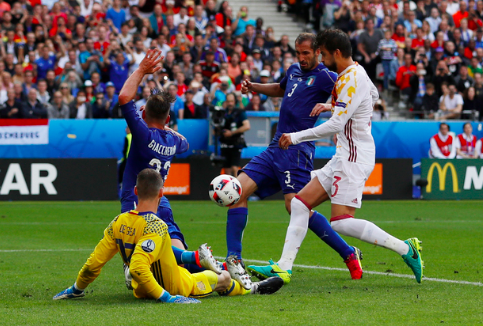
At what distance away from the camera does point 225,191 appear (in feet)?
22.9

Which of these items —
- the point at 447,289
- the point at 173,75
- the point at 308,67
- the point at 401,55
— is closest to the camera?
the point at 447,289

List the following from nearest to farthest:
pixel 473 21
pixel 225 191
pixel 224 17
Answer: pixel 225 191
pixel 224 17
pixel 473 21

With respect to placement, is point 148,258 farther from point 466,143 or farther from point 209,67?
point 466,143

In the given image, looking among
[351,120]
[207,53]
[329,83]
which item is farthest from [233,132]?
[351,120]

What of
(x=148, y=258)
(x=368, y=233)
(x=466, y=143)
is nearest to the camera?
(x=148, y=258)

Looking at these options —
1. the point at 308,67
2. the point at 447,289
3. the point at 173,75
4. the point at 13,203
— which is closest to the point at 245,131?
the point at 173,75

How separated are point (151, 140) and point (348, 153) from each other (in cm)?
181

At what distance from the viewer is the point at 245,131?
18781 millimetres

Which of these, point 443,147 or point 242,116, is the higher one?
point 242,116

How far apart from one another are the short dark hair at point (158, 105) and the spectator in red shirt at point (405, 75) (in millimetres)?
17651

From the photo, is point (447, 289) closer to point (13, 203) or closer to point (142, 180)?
point (142, 180)

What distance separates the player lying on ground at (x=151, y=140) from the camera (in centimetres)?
614

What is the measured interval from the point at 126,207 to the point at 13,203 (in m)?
11.0

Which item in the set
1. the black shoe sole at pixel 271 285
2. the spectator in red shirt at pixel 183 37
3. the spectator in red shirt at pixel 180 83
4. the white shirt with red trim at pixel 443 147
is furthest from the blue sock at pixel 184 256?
the spectator in red shirt at pixel 183 37
